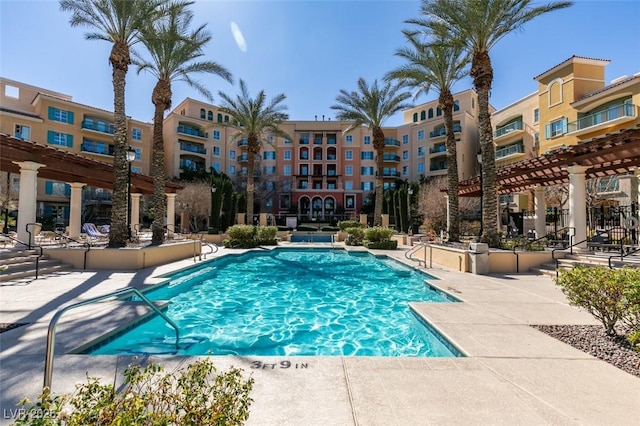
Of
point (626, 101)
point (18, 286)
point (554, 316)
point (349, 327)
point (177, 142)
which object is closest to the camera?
point (554, 316)

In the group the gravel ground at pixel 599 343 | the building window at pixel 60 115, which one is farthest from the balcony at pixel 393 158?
the gravel ground at pixel 599 343

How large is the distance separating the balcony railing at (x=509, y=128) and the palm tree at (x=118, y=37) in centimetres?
3677

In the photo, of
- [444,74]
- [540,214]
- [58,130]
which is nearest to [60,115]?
[58,130]

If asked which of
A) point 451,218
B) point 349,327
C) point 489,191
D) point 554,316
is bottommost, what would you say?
point 349,327

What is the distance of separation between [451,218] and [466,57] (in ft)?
28.7

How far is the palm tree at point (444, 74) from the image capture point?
1738 cm

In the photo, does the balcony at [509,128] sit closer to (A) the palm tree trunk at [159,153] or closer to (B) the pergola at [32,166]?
(A) the palm tree trunk at [159,153]

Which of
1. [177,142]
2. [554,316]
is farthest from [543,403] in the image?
[177,142]

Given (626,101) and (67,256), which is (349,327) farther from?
(626,101)

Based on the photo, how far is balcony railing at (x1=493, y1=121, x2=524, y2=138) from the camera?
117 ft

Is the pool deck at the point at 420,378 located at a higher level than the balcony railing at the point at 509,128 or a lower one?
lower

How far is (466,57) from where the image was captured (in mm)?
16984

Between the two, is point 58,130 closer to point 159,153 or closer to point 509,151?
point 159,153

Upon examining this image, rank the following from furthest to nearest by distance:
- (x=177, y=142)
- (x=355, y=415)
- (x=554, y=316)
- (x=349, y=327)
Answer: (x=177, y=142), (x=349, y=327), (x=554, y=316), (x=355, y=415)
